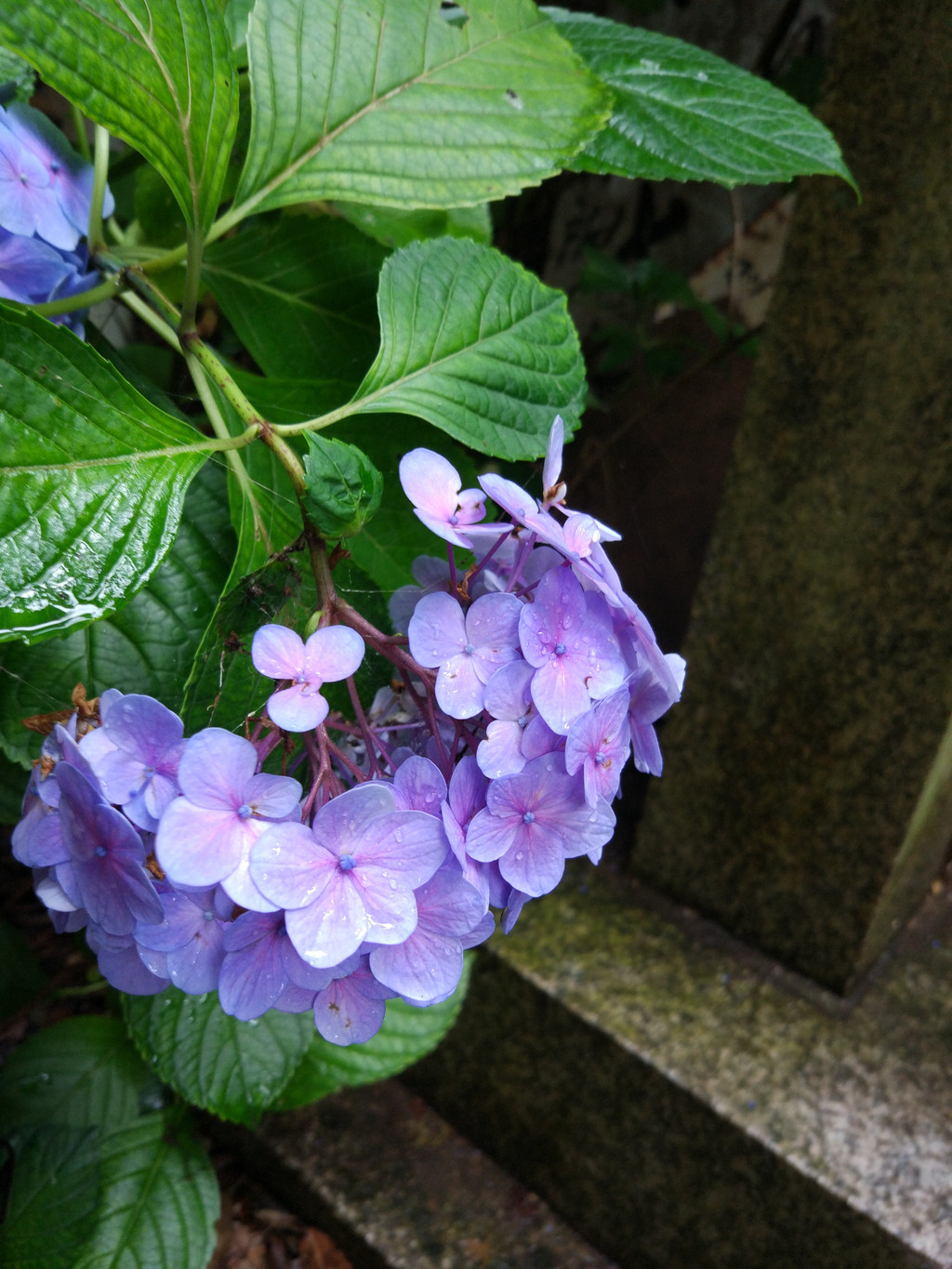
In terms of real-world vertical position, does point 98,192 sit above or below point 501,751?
above

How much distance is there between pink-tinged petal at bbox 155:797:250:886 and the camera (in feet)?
0.97

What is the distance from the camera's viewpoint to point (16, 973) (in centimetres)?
93

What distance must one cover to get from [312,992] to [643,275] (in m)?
1.23

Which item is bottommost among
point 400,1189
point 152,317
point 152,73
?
point 400,1189

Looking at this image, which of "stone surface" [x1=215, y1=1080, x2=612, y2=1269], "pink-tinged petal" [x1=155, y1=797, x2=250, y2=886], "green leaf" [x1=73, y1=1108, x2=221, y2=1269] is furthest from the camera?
"stone surface" [x1=215, y1=1080, x2=612, y2=1269]

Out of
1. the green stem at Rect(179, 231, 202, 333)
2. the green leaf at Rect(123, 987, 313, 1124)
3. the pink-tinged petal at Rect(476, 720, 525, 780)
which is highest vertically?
the green stem at Rect(179, 231, 202, 333)

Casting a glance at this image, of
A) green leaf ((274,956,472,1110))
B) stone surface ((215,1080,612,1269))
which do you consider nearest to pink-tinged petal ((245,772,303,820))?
green leaf ((274,956,472,1110))

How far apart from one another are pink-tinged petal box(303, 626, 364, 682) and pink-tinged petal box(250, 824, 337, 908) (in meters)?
0.05

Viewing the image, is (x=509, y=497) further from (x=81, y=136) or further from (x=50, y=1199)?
(x=50, y=1199)

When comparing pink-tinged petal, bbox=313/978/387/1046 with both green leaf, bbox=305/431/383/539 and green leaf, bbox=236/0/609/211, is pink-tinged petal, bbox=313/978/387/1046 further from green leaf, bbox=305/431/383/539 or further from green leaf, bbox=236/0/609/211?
green leaf, bbox=236/0/609/211

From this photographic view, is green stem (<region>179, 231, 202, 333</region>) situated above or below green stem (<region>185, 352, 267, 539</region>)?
above

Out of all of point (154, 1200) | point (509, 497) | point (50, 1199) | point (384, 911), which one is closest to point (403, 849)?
point (384, 911)

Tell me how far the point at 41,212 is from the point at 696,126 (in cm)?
37

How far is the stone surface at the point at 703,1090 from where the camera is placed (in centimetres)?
88
